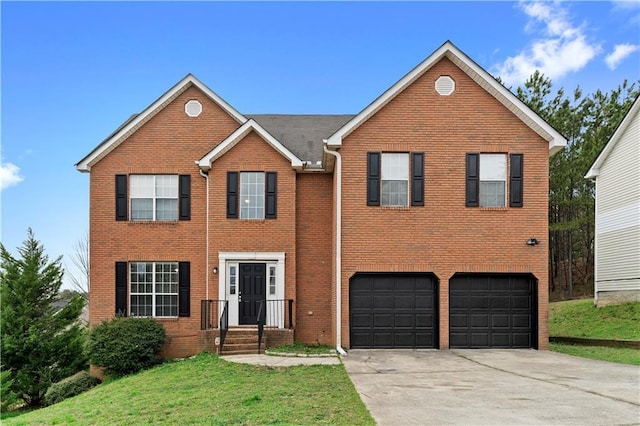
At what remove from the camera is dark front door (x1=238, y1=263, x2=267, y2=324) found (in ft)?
53.3

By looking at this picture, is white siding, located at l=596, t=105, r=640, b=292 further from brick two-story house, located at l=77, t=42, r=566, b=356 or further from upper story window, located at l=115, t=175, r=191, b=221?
upper story window, located at l=115, t=175, r=191, b=221

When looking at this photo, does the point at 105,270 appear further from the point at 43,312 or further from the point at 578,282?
the point at 578,282

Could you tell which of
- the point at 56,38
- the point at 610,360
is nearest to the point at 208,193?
the point at 56,38

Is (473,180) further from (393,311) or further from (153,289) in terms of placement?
(153,289)

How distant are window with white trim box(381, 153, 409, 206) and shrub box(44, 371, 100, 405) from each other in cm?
1041

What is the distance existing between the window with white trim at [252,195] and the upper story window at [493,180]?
632 centimetres

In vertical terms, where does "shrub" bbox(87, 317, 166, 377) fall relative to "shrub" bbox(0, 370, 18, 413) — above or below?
above

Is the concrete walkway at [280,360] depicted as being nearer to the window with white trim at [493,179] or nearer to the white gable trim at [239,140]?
the white gable trim at [239,140]

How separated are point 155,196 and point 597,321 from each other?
17.4m

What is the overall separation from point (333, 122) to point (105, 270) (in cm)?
988

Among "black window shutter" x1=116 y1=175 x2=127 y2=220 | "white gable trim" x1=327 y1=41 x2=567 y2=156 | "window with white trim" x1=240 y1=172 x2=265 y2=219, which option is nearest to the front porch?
"window with white trim" x1=240 y1=172 x2=265 y2=219

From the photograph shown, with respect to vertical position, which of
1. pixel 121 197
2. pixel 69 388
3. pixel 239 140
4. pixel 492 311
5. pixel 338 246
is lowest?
pixel 69 388

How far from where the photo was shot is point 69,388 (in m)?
15.3

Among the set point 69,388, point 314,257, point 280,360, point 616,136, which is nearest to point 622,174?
point 616,136
